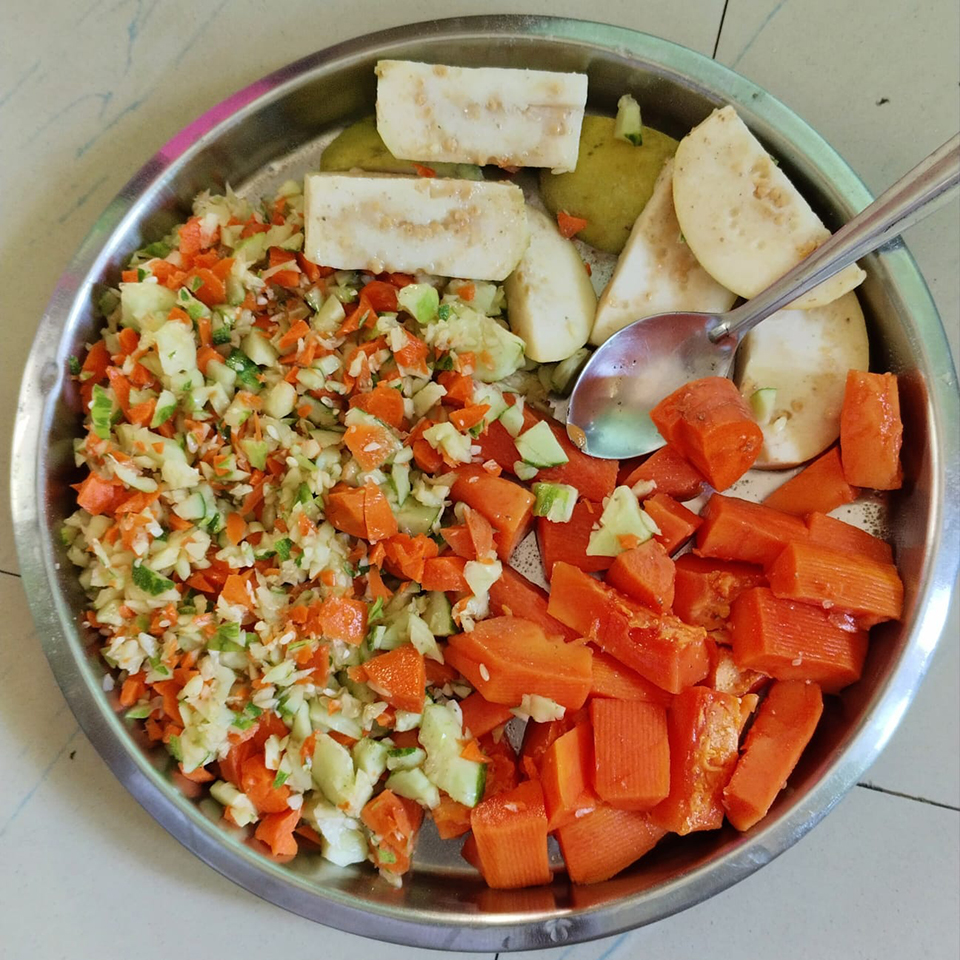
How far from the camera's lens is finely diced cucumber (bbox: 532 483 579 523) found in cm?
132

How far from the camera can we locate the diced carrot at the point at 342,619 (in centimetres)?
121

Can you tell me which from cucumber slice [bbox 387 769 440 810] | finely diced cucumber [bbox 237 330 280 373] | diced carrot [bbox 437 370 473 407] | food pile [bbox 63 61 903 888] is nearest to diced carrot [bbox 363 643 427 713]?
food pile [bbox 63 61 903 888]

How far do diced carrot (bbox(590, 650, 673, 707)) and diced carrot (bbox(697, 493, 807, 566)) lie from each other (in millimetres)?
251

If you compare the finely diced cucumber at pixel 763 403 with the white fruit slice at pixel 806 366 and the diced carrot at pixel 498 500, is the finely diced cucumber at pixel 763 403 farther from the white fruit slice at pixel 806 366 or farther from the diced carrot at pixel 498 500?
the diced carrot at pixel 498 500

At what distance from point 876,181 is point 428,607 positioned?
1.20 m

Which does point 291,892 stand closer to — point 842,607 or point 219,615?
point 219,615

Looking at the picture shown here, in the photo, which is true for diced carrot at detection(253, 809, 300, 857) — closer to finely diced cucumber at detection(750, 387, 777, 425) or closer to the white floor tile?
the white floor tile

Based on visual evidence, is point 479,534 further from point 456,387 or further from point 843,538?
point 843,538

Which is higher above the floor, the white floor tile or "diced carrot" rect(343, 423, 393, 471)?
"diced carrot" rect(343, 423, 393, 471)

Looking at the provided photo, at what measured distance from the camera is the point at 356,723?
49.4 inches

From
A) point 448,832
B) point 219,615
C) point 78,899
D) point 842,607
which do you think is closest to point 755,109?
point 842,607

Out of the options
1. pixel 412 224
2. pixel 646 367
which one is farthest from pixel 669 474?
pixel 412 224

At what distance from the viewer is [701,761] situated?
124 centimetres

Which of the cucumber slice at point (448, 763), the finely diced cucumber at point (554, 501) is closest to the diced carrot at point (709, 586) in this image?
the finely diced cucumber at point (554, 501)
